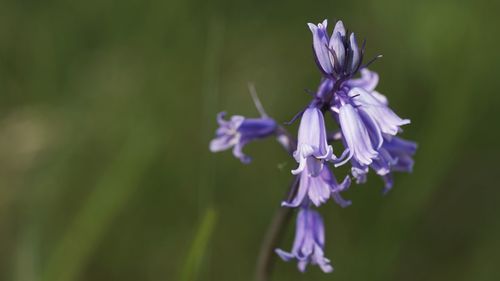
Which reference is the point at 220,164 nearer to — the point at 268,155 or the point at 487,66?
the point at 268,155

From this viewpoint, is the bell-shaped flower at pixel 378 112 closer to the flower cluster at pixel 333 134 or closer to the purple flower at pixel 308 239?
the flower cluster at pixel 333 134

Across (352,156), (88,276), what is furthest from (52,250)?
(352,156)

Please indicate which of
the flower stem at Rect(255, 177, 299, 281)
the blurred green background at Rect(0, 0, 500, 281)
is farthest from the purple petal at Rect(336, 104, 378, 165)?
the blurred green background at Rect(0, 0, 500, 281)

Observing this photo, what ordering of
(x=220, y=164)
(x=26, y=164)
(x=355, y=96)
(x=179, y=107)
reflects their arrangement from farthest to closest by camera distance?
(x=179, y=107)
(x=220, y=164)
(x=26, y=164)
(x=355, y=96)

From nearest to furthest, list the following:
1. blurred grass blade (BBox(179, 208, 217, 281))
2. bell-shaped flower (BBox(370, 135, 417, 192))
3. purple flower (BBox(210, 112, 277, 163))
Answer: bell-shaped flower (BBox(370, 135, 417, 192))
blurred grass blade (BBox(179, 208, 217, 281))
purple flower (BBox(210, 112, 277, 163))

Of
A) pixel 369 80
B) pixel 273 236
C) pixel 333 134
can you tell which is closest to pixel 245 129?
pixel 333 134

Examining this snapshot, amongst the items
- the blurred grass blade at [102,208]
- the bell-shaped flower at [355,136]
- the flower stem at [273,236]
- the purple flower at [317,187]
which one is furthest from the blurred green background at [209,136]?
the bell-shaped flower at [355,136]

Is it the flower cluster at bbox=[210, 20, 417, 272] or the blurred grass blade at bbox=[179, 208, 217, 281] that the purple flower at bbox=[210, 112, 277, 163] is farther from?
the blurred grass blade at bbox=[179, 208, 217, 281]
